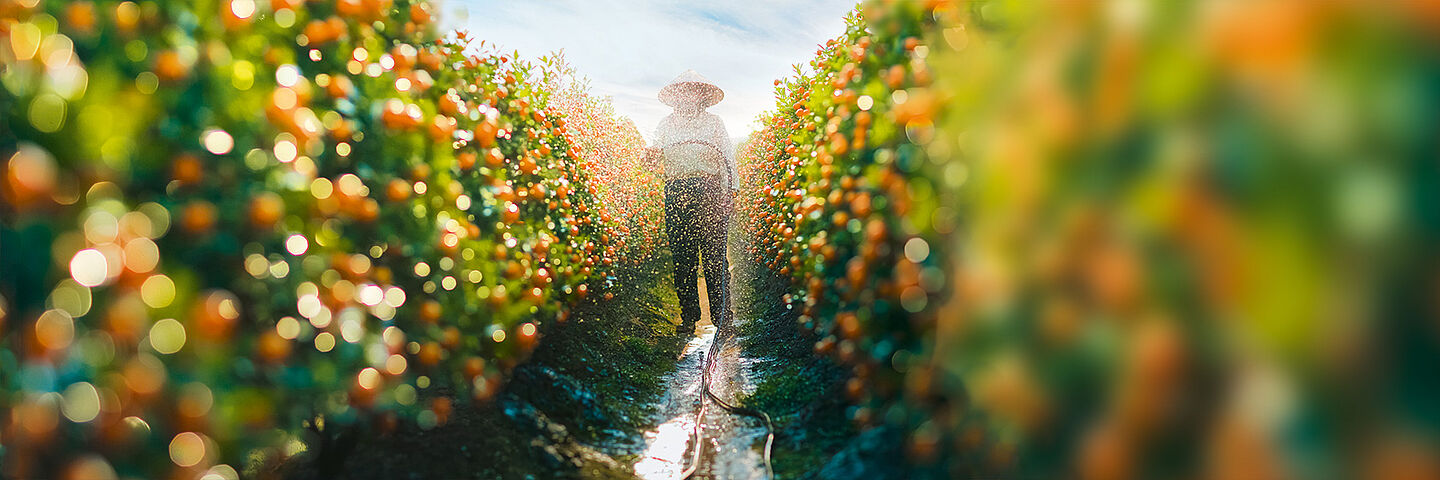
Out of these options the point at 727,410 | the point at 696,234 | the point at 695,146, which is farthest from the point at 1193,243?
the point at 695,146

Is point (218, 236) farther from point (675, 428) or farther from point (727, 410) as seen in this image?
point (727, 410)

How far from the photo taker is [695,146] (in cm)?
1343

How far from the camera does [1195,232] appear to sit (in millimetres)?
1092

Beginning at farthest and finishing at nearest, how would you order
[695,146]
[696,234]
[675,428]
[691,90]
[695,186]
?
[691,90] < [695,146] < [695,186] < [696,234] < [675,428]

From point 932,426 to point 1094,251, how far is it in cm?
100

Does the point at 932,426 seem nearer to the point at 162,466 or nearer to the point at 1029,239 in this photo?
the point at 1029,239

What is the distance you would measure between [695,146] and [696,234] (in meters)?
1.78

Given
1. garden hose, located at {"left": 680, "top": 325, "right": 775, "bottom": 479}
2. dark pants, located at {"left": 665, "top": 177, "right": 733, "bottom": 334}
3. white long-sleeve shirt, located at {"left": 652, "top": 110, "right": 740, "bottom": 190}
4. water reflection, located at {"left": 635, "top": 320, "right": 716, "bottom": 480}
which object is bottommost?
water reflection, located at {"left": 635, "top": 320, "right": 716, "bottom": 480}

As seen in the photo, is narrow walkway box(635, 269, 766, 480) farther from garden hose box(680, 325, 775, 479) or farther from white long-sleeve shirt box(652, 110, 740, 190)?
white long-sleeve shirt box(652, 110, 740, 190)

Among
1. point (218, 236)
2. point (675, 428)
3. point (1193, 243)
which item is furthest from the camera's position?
point (675, 428)

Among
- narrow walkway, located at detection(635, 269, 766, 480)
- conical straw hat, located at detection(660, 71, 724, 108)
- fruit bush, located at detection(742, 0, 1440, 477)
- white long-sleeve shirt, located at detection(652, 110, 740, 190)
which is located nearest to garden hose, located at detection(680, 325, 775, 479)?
narrow walkway, located at detection(635, 269, 766, 480)

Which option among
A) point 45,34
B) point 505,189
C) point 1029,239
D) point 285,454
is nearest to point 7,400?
point 45,34

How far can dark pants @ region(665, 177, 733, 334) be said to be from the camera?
37.6 feet

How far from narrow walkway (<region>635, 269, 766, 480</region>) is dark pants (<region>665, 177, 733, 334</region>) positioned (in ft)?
12.2
